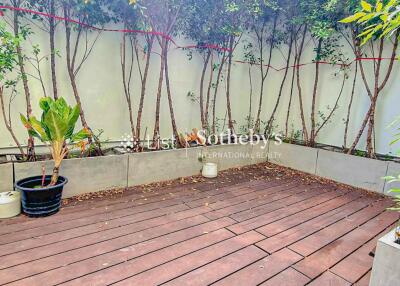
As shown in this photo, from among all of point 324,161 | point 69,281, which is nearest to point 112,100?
point 69,281

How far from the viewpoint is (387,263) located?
4.58 feet

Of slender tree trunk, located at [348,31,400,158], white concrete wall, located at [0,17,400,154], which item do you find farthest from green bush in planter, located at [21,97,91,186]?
slender tree trunk, located at [348,31,400,158]

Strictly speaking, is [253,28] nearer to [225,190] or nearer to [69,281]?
[225,190]

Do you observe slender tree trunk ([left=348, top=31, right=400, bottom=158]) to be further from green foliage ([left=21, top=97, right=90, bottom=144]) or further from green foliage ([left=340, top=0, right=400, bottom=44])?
green foliage ([left=21, top=97, right=90, bottom=144])

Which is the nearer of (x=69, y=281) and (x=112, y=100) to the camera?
(x=69, y=281)

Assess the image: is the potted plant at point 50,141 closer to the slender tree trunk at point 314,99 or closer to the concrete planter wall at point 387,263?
the concrete planter wall at point 387,263

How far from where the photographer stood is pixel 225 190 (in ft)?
11.0

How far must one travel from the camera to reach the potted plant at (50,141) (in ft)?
7.59

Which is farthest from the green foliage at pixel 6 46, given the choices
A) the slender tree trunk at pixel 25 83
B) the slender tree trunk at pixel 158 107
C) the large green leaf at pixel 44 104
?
the slender tree trunk at pixel 158 107

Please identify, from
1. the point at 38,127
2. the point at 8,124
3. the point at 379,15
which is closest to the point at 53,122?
the point at 38,127

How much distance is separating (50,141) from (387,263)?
2.63m

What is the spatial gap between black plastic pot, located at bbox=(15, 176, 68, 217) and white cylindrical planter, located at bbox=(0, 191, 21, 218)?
0.05m

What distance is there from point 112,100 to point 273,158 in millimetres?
2838

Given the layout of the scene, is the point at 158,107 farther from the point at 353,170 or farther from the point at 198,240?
the point at 353,170
